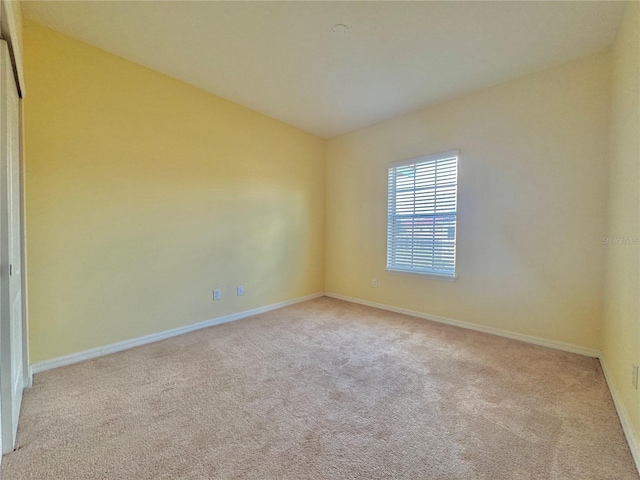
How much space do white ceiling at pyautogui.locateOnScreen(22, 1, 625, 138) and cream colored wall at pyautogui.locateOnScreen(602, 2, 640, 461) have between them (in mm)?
383

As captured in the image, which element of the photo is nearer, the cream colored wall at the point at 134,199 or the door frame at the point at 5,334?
the door frame at the point at 5,334

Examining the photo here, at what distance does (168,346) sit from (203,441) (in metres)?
1.51

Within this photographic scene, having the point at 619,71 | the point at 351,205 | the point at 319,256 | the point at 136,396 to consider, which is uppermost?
the point at 619,71

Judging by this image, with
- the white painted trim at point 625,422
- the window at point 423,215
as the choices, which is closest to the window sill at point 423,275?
the window at point 423,215

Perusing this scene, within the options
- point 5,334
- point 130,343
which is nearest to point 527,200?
point 5,334

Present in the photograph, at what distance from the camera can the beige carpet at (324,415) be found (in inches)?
52.8

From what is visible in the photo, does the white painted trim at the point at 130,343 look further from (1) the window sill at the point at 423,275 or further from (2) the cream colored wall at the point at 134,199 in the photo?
(1) the window sill at the point at 423,275

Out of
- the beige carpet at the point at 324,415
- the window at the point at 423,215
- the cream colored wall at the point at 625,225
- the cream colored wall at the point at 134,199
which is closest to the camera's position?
the beige carpet at the point at 324,415

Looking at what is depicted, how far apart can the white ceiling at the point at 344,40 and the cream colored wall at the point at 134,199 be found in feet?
1.07

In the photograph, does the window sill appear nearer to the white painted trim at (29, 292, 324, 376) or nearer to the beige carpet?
the beige carpet

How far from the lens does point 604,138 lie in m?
2.37

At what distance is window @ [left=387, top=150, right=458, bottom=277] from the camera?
129 inches

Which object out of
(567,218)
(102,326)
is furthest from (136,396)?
(567,218)

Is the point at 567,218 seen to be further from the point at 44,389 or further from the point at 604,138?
the point at 44,389
